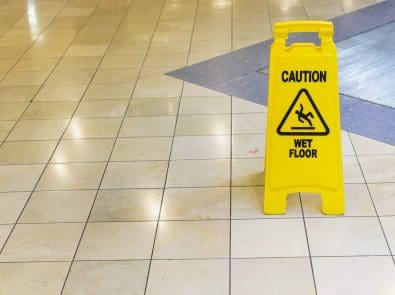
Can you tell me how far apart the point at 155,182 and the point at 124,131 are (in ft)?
2.50

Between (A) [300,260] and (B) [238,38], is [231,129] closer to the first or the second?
(A) [300,260]

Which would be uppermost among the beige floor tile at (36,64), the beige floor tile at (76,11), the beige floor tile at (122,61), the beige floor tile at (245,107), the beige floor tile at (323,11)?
the beige floor tile at (323,11)

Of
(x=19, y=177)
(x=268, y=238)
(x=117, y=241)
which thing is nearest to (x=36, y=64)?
(x=19, y=177)

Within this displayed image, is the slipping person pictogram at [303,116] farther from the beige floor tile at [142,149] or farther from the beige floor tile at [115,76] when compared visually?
the beige floor tile at [115,76]

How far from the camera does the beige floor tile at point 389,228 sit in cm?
289

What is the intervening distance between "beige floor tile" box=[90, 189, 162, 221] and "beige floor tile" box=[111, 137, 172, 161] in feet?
1.31

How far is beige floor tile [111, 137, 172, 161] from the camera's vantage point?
3.81m

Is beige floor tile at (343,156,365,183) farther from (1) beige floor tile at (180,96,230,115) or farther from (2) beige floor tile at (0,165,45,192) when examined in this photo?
(2) beige floor tile at (0,165,45,192)

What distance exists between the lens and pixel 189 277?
2.74 metres

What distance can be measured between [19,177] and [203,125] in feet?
4.30

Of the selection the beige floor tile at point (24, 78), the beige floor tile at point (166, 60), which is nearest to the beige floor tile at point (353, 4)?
the beige floor tile at point (166, 60)

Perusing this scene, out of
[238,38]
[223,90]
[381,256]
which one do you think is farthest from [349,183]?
[238,38]

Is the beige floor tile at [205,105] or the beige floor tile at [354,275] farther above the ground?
the beige floor tile at [354,275]

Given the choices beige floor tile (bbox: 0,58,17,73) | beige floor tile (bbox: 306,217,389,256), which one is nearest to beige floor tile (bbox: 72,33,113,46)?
beige floor tile (bbox: 0,58,17,73)
